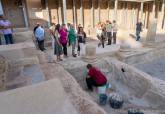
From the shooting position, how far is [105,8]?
17234 millimetres

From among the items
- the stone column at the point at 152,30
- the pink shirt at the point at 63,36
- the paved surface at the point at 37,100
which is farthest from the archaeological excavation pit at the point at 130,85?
the stone column at the point at 152,30

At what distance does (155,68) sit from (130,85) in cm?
291

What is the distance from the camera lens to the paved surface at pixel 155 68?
9.44 metres

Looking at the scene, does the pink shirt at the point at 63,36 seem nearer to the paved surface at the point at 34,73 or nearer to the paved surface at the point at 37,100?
the paved surface at the point at 34,73

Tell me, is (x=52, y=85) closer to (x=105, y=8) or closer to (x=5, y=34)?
(x=5, y=34)

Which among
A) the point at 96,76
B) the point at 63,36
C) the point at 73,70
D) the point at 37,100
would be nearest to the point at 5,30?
the point at 63,36

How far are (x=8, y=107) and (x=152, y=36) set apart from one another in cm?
1185

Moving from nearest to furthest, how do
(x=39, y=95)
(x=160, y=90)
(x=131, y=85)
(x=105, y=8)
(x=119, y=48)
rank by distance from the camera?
(x=39, y=95) → (x=160, y=90) → (x=131, y=85) → (x=119, y=48) → (x=105, y=8)

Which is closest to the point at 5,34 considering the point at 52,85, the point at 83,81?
the point at 83,81

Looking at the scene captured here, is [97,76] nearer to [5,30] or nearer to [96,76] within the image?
[96,76]

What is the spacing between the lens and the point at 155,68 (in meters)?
10.3

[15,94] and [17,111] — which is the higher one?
[15,94]

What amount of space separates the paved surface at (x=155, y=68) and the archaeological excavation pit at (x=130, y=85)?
1.81m

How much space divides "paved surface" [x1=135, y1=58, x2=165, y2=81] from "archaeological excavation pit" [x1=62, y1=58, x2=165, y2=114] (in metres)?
1.81
